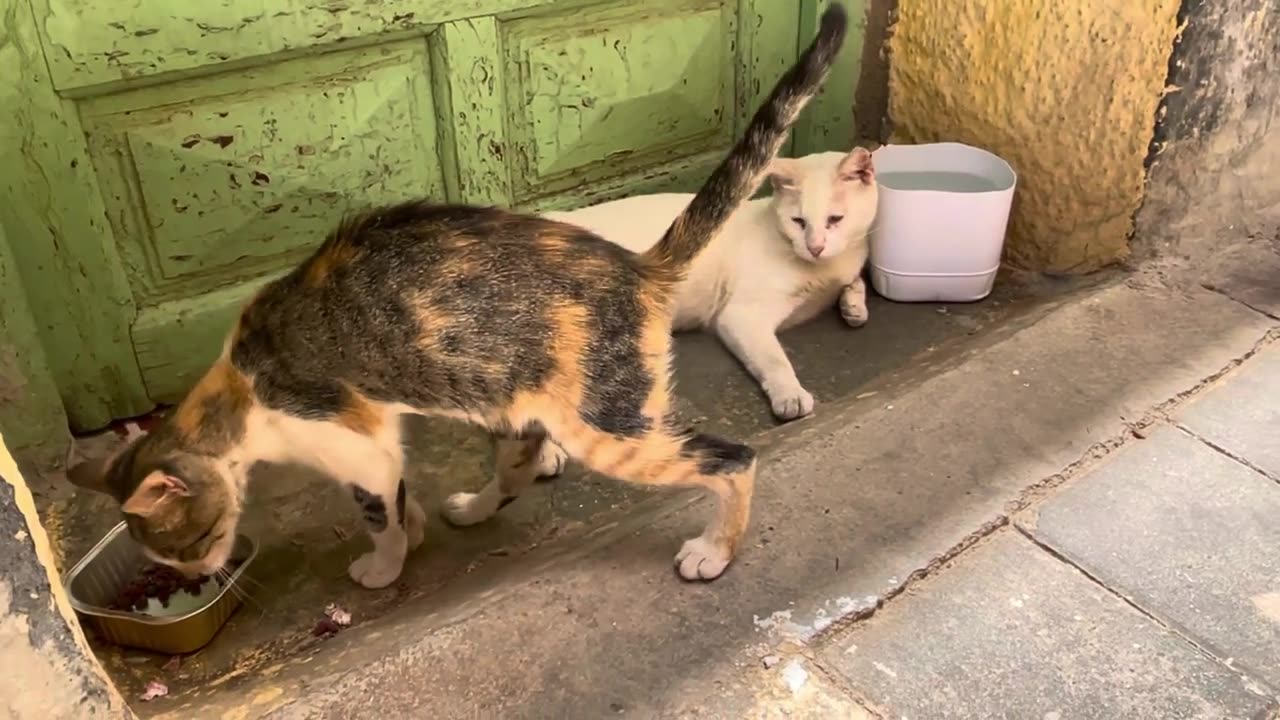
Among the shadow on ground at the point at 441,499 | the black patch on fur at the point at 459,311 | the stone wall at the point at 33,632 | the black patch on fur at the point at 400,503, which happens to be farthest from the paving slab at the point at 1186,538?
the stone wall at the point at 33,632

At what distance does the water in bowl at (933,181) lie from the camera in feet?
8.90

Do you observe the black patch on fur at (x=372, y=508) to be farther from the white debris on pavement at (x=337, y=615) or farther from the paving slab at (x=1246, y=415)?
the paving slab at (x=1246, y=415)

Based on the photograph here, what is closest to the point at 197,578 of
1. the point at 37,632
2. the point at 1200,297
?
the point at 37,632

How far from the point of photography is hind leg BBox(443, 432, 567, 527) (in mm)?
1946

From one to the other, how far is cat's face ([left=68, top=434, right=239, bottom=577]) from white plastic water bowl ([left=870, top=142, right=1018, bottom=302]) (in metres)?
1.70

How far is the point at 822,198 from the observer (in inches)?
92.6

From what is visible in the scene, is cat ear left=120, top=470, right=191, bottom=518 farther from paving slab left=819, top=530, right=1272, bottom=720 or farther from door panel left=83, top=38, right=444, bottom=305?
paving slab left=819, top=530, right=1272, bottom=720

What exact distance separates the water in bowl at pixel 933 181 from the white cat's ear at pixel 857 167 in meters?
0.34

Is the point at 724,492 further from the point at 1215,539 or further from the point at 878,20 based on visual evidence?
the point at 878,20

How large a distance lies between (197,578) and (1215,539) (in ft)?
6.00

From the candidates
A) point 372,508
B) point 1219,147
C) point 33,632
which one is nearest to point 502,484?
point 372,508

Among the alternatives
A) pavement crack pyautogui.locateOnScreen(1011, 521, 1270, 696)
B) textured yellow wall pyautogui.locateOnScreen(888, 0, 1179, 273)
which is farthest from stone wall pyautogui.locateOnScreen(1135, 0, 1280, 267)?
pavement crack pyautogui.locateOnScreen(1011, 521, 1270, 696)

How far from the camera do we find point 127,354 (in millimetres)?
2172

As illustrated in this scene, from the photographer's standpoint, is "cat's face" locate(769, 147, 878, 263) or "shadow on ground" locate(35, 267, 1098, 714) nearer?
"shadow on ground" locate(35, 267, 1098, 714)
